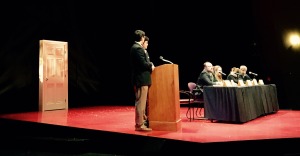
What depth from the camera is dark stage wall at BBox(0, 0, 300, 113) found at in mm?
6648

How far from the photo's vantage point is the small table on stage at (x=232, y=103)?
430cm

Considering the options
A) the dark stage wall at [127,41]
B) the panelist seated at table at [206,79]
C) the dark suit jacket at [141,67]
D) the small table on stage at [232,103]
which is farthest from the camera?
the dark stage wall at [127,41]

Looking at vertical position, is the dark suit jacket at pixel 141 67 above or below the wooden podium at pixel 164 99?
above

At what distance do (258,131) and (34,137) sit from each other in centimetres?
342

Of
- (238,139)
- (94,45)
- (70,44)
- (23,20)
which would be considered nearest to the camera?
(238,139)

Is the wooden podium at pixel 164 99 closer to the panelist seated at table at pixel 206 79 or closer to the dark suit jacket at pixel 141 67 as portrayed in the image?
the dark suit jacket at pixel 141 67

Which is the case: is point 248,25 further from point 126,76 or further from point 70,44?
point 70,44

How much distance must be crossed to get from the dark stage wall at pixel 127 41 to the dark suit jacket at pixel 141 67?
13.7 feet

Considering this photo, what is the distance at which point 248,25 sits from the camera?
25.2ft

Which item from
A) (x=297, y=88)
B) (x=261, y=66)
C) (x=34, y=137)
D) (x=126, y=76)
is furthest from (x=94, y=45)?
(x=297, y=88)

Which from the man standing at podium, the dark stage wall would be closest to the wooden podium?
the man standing at podium

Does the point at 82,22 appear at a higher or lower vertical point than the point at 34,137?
higher

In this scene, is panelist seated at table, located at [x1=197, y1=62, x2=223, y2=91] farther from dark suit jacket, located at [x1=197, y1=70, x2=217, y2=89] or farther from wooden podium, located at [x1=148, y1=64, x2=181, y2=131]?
wooden podium, located at [x1=148, y1=64, x2=181, y2=131]

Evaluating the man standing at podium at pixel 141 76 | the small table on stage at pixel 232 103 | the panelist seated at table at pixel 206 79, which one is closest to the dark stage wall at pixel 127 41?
the small table on stage at pixel 232 103
